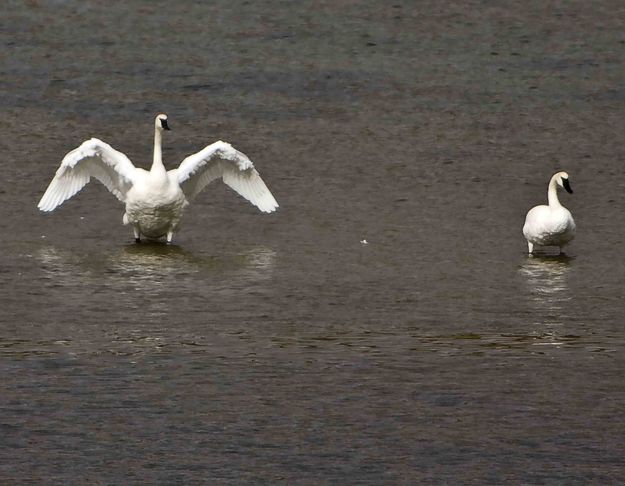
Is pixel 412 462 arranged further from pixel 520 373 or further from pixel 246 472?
pixel 520 373

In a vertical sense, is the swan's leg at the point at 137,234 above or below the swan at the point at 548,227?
below

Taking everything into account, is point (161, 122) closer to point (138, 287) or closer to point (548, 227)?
point (138, 287)

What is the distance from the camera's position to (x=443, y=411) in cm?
1133

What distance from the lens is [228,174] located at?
59.7 ft

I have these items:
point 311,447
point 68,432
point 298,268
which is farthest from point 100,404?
point 298,268

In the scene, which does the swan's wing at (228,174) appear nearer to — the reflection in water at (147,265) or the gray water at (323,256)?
the gray water at (323,256)

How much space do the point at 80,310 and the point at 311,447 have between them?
13.2 ft

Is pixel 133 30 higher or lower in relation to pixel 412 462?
higher

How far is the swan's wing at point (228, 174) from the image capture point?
57.9 ft

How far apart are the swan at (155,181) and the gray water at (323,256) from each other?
0.29 meters

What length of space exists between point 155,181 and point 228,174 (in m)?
1.27

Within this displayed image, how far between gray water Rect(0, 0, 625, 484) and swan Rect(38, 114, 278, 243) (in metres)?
0.29

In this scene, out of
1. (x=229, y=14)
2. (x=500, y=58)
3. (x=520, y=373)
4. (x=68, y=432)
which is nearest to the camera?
(x=68, y=432)

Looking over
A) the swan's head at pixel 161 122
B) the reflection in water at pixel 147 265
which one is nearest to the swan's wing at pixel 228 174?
the swan's head at pixel 161 122
